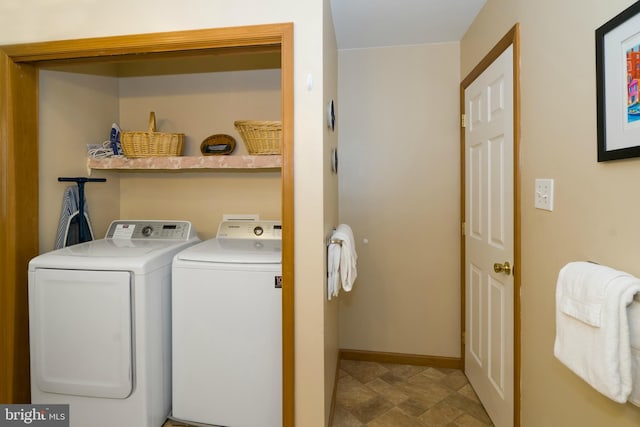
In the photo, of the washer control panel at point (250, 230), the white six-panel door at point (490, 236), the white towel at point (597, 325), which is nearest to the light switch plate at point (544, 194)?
the white six-panel door at point (490, 236)

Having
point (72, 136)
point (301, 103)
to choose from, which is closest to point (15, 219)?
point (72, 136)

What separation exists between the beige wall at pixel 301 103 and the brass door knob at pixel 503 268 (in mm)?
932

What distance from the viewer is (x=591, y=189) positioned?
110cm

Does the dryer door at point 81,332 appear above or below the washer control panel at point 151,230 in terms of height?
below

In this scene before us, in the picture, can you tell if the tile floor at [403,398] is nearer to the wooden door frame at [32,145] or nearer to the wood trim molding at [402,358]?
the wood trim molding at [402,358]

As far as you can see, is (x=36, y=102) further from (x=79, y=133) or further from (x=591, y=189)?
(x=591, y=189)

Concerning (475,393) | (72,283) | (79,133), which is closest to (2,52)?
(79,133)

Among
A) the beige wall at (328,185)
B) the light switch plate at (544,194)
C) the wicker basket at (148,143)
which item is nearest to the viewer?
the light switch plate at (544,194)

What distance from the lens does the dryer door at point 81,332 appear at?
170 cm

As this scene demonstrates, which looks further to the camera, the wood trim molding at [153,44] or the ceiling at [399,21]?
the ceiling at [399,21]

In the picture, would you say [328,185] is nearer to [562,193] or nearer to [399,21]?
[562,193]

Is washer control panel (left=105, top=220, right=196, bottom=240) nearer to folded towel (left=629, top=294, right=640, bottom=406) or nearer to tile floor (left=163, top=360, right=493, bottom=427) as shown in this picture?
tile floor (left=163, top=360, right=493, bottom=427)

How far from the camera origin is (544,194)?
135 cm

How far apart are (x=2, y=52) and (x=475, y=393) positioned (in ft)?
11.1
